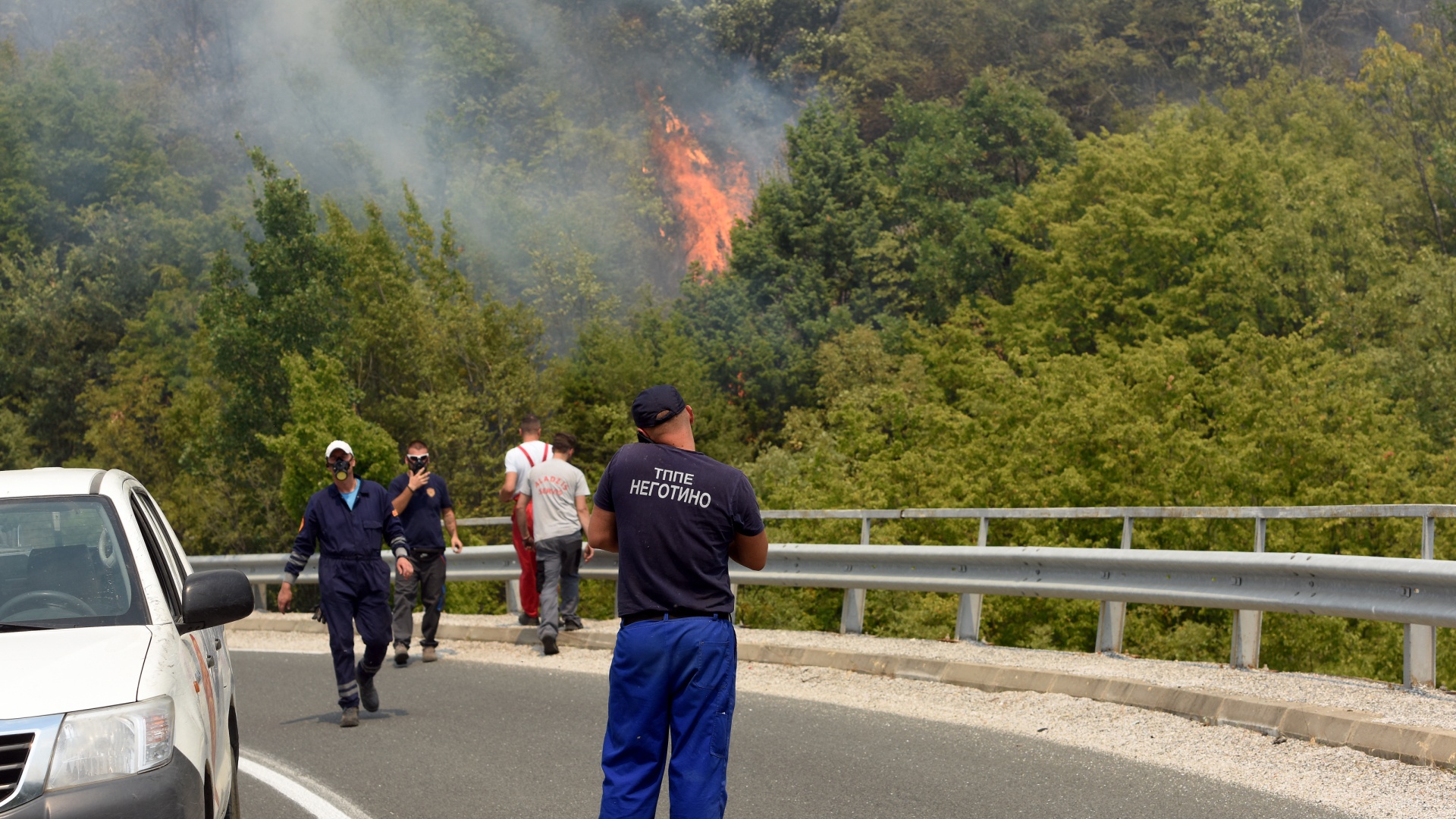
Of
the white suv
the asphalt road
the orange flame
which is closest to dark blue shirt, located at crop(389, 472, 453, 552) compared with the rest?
the asphalt road

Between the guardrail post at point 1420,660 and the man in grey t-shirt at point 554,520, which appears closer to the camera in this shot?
the guardrail post at point 1420,660

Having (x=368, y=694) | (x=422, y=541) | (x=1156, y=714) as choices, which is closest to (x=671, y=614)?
(x=1156, y=714)

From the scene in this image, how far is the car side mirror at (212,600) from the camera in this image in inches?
192

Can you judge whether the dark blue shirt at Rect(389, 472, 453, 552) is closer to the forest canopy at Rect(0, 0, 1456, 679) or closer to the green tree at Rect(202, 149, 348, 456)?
the forest canopy at Rect(0, 0, 1456, 679)

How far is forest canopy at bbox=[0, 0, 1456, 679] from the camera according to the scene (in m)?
31.2

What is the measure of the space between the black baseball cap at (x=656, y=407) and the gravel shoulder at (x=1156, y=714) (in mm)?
3604

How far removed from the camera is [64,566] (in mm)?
5164

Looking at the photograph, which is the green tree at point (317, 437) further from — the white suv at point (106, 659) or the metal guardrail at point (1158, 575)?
the white suv at point (106, 659)

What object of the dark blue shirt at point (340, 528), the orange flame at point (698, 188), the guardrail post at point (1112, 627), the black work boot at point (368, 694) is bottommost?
the black work boot at point (368, 694)

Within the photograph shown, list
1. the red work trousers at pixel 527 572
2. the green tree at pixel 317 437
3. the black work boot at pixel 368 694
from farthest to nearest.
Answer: the green tree at pixel 317 437 → the red work trousers at pixel 527 572 → the black work boot at pixel 368 694

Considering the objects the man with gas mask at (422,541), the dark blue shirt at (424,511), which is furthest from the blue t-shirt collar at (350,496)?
the dark blue shirt at (424,511)

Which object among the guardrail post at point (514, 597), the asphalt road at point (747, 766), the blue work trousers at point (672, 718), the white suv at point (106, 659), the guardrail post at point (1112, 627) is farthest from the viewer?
the guardrail post at point (514, 597)

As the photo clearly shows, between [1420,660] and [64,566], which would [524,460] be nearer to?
[1420,660]

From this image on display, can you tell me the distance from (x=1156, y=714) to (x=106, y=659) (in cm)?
629
